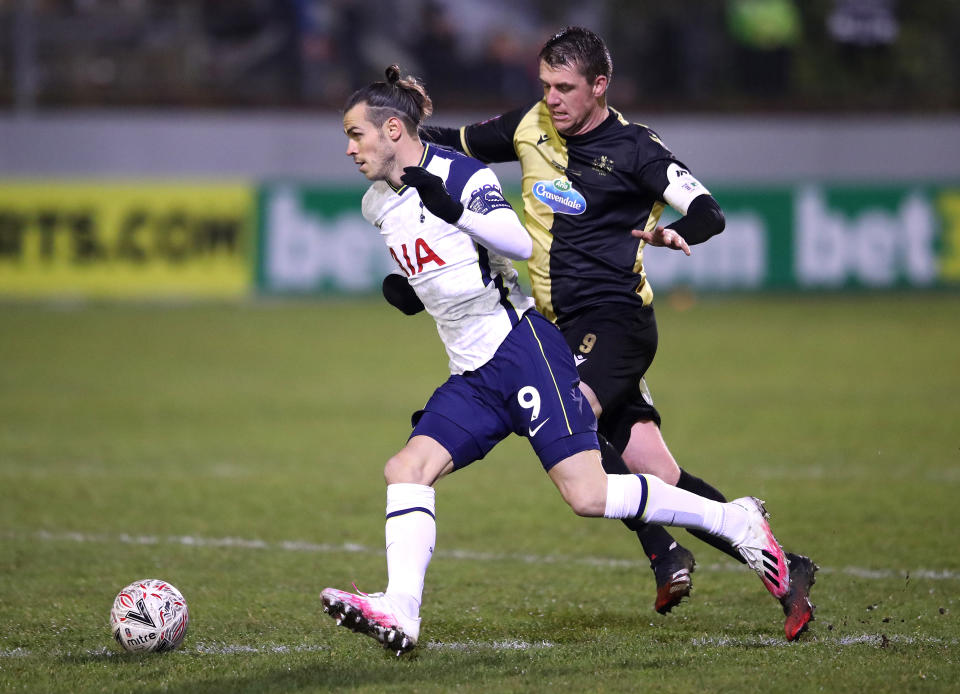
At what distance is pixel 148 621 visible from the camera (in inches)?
177

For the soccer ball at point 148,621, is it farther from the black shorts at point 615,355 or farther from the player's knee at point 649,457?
the player's knee at point 649,457

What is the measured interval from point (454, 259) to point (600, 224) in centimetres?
87

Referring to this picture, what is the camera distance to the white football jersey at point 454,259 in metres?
4.50

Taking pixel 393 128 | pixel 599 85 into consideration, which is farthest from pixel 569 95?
pixel 393 128

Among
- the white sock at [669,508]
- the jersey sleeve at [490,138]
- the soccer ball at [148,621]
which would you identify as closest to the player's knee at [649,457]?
the white sock at [669,508]

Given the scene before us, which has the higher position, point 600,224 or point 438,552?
point 600,224

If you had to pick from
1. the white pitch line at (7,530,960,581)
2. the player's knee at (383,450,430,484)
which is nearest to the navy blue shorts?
the player's knee at (383,450,430,484)

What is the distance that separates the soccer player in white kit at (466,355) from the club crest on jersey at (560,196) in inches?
23.5

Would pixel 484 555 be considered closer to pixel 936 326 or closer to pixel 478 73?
pixel 936 326

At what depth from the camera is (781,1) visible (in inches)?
787

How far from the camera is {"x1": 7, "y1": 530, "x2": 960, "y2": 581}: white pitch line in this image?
5.74 meters

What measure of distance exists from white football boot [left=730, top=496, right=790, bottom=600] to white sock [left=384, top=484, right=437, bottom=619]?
3.74 ft

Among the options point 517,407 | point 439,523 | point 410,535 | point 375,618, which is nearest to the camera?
point 375,618

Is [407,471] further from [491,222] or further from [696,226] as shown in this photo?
[696,226]
